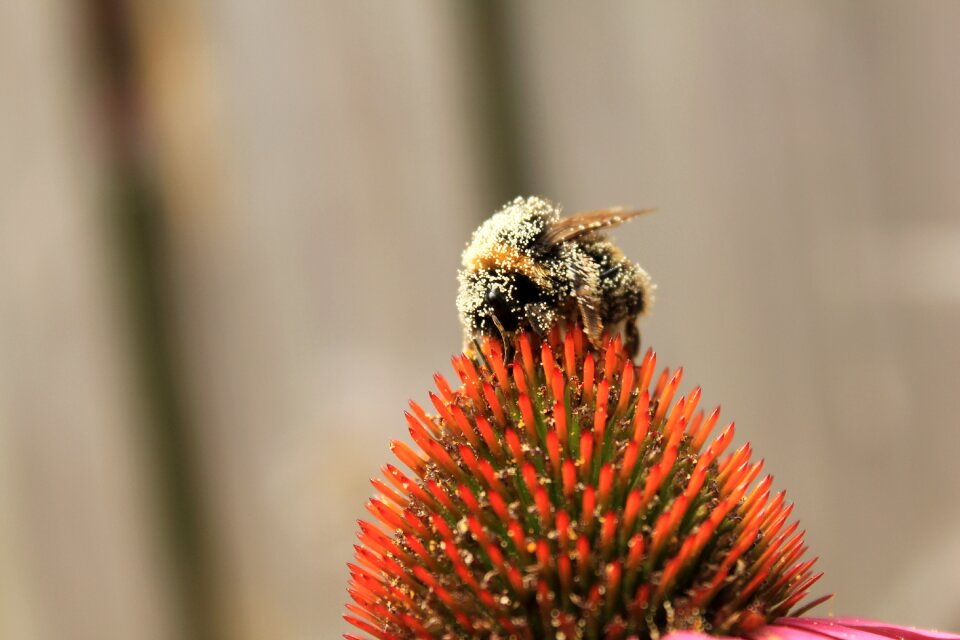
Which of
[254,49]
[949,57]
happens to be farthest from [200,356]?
[949,57]

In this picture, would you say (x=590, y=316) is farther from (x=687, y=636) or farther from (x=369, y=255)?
(x=369, y=255)

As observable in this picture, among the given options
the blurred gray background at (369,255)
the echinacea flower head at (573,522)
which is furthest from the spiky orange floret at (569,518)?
the blurred gray background at (369,255)

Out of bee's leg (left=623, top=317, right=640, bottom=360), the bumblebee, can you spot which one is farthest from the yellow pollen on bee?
bee's leg (left=623, top=317, right=640, bottom=360)

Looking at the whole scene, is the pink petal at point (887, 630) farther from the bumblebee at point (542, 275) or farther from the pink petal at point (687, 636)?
the bumblebee at point (542, 275)

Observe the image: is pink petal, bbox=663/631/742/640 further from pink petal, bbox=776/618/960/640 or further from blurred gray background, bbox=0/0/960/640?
blurred gray background, bbox=0/0/960/640

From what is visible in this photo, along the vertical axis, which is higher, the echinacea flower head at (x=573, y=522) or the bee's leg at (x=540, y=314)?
the bee's leg at (x=540, y=314)

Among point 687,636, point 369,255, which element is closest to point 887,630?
point 687,636

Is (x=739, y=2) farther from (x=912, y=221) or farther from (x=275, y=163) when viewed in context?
(x=275, y=163)
